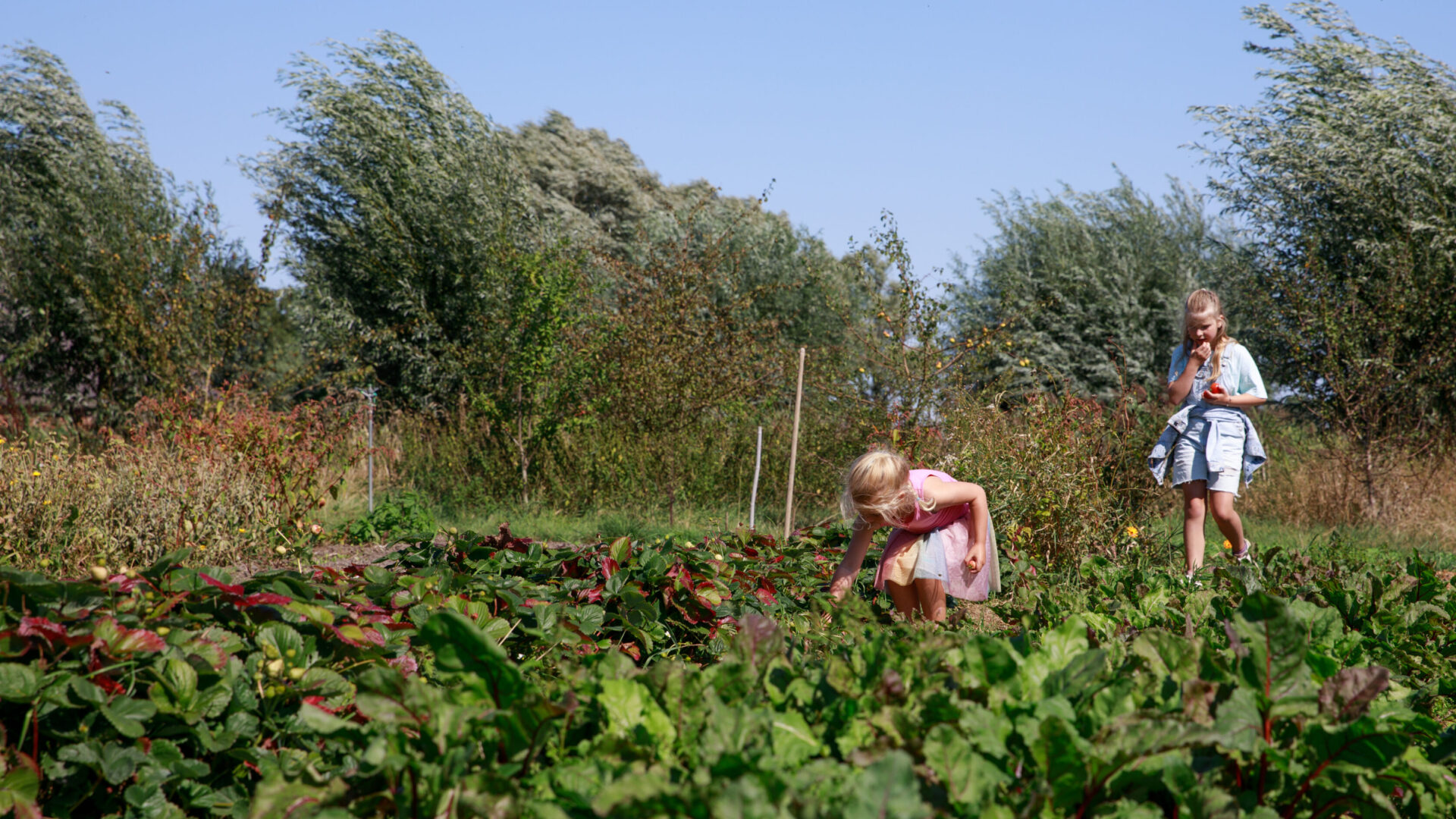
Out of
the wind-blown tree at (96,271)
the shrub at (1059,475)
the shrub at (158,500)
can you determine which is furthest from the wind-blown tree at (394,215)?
the shrub at (1059,475)

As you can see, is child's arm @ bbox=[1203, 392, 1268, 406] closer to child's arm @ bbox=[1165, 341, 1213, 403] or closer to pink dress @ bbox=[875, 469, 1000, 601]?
child's arm @ bbox=[1165, 341, 1213, 403]

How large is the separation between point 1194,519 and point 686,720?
3.76m

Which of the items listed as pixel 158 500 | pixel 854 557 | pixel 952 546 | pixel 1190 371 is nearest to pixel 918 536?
pixel 952 546

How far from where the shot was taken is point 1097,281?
14.4m

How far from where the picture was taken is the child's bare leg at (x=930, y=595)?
3506mm

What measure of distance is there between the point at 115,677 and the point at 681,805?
1.27m

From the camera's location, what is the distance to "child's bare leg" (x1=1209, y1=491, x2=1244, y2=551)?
4270 millimetres

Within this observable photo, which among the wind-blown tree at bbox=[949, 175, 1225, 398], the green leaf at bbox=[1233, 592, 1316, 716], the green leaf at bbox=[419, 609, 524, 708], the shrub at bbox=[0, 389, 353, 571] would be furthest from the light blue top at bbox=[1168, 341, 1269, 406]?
the wind-blown tree at bbox=[949, 175, 1225, 398]

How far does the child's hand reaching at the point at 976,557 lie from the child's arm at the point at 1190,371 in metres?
1.63

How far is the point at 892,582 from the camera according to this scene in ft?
11.7

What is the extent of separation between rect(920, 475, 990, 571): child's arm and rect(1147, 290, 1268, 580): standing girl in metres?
1.36

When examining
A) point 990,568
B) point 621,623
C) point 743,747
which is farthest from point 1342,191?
point 743,747

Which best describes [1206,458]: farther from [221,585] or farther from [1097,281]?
[1097,281]

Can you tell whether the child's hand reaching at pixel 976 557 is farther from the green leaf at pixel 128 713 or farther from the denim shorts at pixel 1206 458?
the green leaf at pixel 128 713
